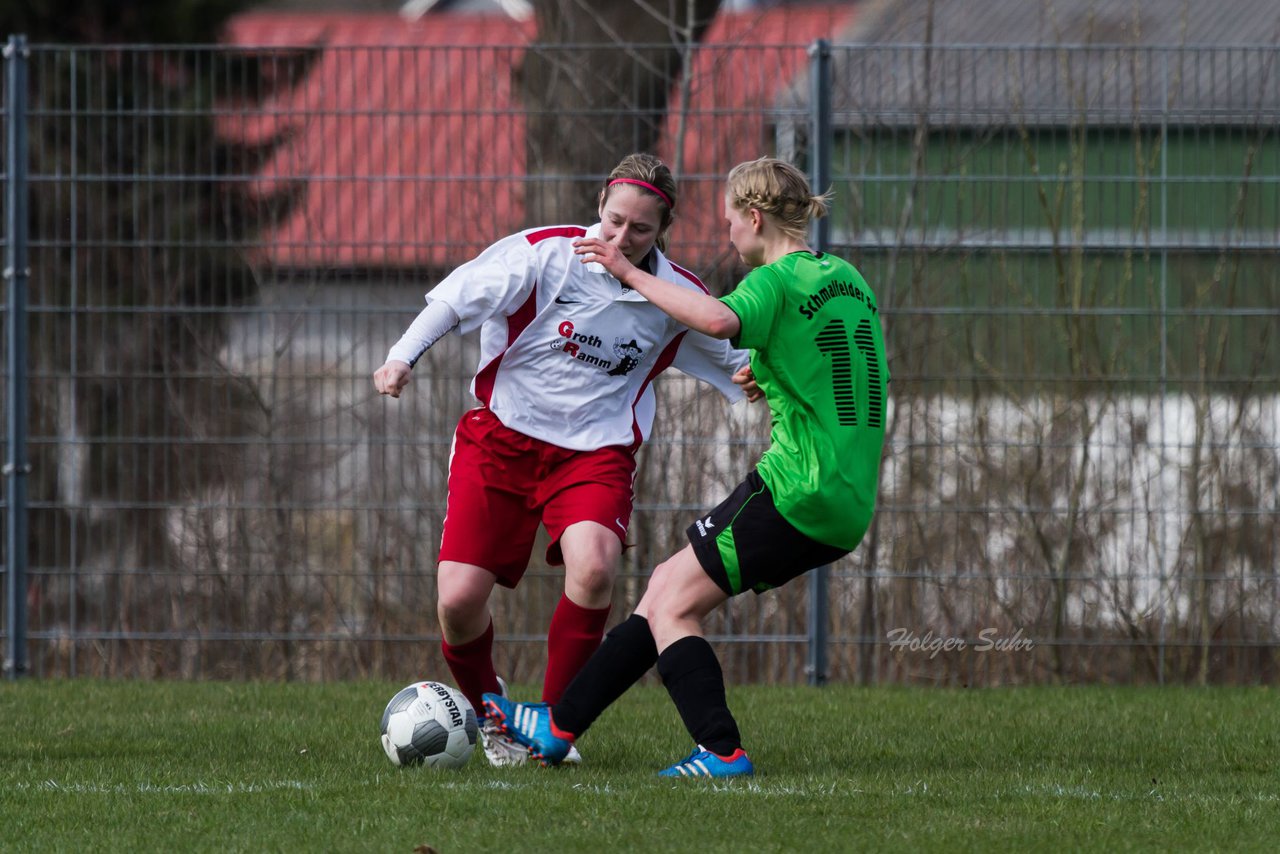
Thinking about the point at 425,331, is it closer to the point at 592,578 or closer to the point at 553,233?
the point at 553,233

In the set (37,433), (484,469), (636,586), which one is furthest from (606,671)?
(37,433)

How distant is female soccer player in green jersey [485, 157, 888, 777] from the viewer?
480 cm

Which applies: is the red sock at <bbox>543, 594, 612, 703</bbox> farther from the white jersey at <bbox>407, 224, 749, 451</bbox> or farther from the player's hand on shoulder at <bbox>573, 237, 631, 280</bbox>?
the player's hand on shoulder at <bbox>573, 237, 631, 280</bbox>

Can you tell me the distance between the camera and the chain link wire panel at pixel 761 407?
304 inches

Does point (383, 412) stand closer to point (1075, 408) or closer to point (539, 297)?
point (539, 297)

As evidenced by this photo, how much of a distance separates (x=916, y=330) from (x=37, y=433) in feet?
13.4

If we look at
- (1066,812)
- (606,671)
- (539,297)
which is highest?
(539,297)

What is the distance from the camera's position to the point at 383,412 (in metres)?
7.79

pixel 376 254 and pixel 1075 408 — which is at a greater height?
pixel 376 254

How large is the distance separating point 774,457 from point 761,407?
286 cm

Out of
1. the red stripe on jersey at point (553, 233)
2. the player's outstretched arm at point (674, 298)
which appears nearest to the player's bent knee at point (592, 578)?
the player's outstretched arm at point (674, 298)

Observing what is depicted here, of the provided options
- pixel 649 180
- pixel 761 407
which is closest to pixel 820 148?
pixel 761 407

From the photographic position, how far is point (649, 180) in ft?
17.3

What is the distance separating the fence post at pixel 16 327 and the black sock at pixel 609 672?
381 centimetres
